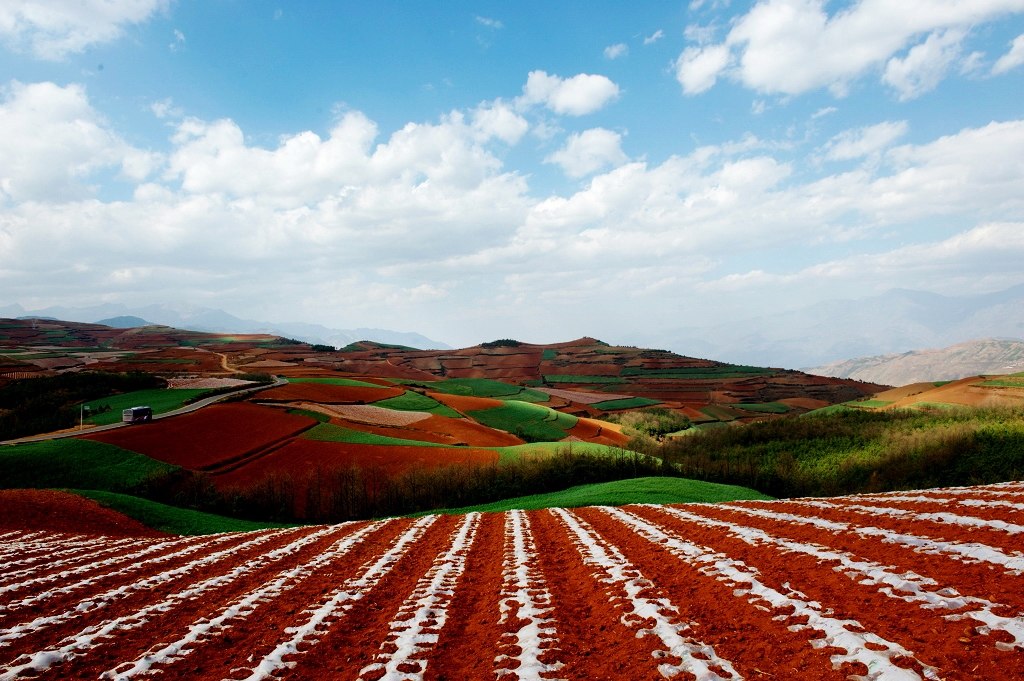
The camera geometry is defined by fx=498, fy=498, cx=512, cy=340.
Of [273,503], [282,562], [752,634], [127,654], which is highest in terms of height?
[752,634]

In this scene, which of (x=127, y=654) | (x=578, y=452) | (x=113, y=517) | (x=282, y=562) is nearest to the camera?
(x=127, y=654)

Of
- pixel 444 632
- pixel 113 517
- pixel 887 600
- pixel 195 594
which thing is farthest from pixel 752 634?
pixel 113 517

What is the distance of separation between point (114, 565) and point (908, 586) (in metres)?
18.3

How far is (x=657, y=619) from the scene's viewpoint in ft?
25.4

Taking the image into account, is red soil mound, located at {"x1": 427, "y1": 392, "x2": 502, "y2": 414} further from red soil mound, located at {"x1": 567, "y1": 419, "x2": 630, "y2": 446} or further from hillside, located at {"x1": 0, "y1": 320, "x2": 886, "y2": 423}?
hillside, located at {"x1": 0, "y1": 320, "x2": 886, "y2": 423}

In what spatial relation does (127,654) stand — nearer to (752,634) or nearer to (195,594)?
(195,594)

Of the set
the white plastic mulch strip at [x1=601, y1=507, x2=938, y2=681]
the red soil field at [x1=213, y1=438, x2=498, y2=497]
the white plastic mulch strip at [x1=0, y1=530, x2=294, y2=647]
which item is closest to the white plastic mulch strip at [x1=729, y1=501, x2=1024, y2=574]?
the white plastic mulch strip at [x1=601, y1=507, x2=938, y2=681]

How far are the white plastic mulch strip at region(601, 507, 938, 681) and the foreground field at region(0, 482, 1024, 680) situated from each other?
38 mm

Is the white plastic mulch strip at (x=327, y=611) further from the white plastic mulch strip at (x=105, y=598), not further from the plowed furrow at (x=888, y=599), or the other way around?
the plowed furrow at (x=888, y=599)

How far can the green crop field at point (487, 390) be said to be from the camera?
97.5m

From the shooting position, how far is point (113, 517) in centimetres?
2412

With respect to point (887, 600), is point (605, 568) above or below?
below

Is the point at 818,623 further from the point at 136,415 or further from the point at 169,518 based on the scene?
the point at 136,415

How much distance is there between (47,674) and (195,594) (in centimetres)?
392
